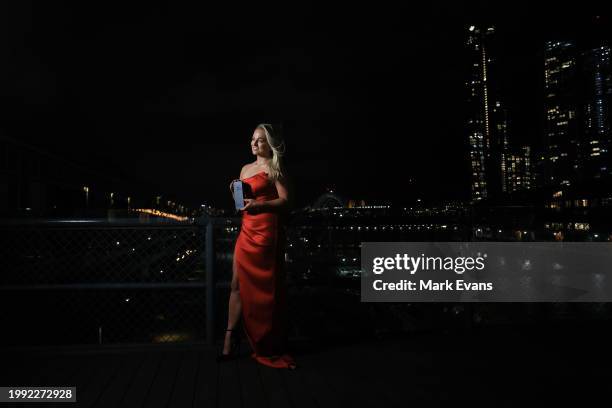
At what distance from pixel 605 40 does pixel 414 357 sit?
164 metres

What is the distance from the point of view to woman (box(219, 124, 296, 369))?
3756 millimetres

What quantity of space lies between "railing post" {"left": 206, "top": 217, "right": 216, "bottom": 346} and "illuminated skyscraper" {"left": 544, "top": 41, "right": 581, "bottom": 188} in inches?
6443

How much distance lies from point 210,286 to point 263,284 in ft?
2.37

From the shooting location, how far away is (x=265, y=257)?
3783 millimetres

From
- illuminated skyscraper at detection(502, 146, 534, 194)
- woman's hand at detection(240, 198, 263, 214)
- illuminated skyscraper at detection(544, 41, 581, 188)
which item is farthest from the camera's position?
illuminated skyscraper at detection(502, 146, 534, 194)

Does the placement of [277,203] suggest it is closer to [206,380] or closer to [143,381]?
[206,380]

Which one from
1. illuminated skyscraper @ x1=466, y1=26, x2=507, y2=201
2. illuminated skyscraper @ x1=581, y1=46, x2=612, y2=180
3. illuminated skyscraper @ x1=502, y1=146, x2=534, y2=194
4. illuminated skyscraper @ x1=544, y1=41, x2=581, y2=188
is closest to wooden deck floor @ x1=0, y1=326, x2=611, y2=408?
illuminated skyscraper @ x1=581, y1=46, x2=612, y2=180

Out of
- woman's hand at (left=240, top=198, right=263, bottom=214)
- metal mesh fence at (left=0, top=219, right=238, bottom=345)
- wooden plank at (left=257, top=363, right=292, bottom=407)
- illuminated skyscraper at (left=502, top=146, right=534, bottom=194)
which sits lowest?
wooden plank at (left=257, top=363, right=292, bottom=407)

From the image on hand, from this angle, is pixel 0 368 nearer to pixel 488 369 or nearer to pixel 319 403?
Result: pixel 319 403

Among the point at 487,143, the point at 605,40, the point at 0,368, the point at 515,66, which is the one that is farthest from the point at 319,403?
the point at 515,66

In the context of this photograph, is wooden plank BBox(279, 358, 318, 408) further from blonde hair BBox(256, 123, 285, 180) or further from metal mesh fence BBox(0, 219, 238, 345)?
Answer: blonde hair BBox(256, 123, 285, 180)

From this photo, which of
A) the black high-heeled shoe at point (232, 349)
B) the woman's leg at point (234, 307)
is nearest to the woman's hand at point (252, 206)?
the woman's leg at point (234, 307)

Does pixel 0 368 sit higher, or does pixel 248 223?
pixel 248 223

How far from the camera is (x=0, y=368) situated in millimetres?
3707
